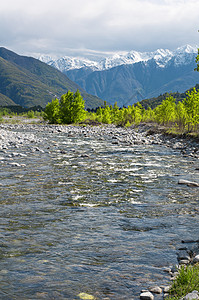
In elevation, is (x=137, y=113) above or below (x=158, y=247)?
above

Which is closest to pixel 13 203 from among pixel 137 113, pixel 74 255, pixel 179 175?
pixel 74 255

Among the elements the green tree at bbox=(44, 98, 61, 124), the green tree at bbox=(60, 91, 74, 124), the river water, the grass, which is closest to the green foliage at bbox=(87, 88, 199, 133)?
the green tree at bbox=(60, 91, 74, 124)

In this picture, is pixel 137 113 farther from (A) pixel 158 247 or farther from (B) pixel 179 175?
(A) pixel 158 247

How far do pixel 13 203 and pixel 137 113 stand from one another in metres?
90.1

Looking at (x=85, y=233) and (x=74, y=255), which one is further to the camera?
(x=85, y=233)

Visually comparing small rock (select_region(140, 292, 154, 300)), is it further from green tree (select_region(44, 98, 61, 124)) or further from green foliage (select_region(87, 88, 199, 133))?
green tree (select_region(44, 98, 61, 124))

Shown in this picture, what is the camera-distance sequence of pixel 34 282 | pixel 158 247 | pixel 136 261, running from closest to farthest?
pixel 34 282 → pixel 136 261 → pixel 158 247

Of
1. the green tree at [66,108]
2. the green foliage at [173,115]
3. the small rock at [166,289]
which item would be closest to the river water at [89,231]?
the small rock at [166,289]

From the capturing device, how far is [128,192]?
13.1 meters

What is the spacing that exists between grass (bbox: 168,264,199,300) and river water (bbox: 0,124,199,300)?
1.50ft

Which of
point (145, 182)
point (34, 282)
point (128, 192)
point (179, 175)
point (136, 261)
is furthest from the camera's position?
point (179, 175)

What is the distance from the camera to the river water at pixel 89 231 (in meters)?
5.70

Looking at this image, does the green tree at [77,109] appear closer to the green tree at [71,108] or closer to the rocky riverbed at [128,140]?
the green tree at [71,108]

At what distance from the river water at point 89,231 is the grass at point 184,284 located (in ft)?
1.50
